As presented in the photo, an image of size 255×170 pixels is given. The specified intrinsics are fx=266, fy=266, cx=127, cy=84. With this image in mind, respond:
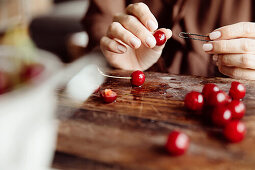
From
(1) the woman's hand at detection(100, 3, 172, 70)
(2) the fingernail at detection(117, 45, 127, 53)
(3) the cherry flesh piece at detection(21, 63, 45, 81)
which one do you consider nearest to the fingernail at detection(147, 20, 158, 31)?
(1) the woman's hand at detection(100, 3, 172, 70)

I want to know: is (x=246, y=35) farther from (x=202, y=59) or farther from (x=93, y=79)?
(x=93, y=79)

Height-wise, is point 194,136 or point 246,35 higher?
point 246,35

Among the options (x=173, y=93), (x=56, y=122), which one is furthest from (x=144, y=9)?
(x=56, y=122)

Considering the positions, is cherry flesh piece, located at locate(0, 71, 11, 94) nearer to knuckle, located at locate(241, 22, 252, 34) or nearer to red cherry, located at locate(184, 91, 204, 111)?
red cherry, located at locate(184, 91, 204, 111)

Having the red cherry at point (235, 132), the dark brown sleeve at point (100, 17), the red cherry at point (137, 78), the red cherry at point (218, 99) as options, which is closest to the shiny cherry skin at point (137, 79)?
the red cherry at point (137, 78)

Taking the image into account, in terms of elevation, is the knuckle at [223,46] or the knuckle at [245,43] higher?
the knuckle at [245,43]

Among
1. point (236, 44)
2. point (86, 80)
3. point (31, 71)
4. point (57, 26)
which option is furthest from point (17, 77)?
point (57, 26)

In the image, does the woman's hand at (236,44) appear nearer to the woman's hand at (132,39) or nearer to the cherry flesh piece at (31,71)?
the woman's hand at (132,39)

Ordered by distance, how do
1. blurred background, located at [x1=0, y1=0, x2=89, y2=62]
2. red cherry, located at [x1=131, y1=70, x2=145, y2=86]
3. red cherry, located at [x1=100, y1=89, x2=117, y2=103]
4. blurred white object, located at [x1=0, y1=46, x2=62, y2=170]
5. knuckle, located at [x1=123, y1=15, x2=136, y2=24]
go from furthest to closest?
blurred background, located at [x1=0, y1=0, x2=89, y2=62] → knuckle, located at [x1=123, y1=15, x2=136, y2=24] → red cherry, located at [x1=131, y1=70, x2=145, y2=86] → red cherry, located at [x1=100, y1=89, x2=117, y2=103] → blurred white object, located at [x1=0, y1=46, x2=62, y2=170]
